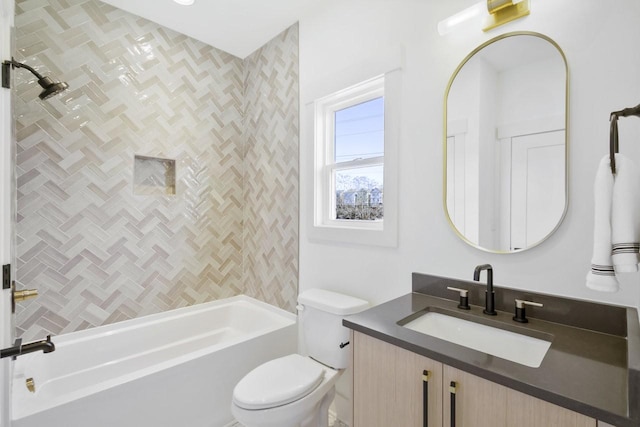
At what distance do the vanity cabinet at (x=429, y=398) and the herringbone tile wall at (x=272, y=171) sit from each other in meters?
1.29

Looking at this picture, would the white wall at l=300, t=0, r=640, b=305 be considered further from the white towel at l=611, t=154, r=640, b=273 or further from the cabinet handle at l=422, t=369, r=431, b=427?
the cabinet handle at l=422, t=369, r=431, b=427

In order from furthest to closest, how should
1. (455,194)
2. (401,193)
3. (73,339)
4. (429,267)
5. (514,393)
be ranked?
(73,339) → (401,193) → (429,267) → (455,194) → (514,393)

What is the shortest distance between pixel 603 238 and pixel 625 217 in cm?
8

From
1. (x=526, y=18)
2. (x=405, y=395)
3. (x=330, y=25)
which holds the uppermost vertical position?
(x=330, y=25)

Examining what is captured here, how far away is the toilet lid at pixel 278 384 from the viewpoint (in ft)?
4.76

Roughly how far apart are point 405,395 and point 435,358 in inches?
8.2

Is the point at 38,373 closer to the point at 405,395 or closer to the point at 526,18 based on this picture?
the point at 405,395

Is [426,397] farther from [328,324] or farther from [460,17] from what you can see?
[460,17]

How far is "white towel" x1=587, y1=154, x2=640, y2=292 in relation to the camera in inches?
33.4

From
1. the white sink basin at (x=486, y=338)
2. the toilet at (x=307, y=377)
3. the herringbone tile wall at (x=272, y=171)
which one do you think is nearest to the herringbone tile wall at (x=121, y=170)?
the herringbone tile wall at (x=272, y=171)

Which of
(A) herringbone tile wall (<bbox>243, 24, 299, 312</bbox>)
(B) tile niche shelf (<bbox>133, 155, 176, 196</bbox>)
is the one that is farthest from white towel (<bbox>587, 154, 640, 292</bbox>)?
(B) tile niche shelf (<bbox>133, 155, 176, 196</bbox>)

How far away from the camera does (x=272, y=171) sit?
2660 millimetres

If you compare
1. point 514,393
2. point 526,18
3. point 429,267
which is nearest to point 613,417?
point 514,393

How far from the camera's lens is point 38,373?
6.09ft
